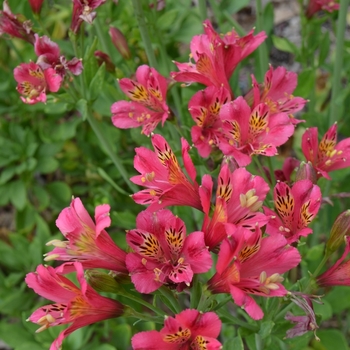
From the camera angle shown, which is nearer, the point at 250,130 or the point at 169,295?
the point at 169,295

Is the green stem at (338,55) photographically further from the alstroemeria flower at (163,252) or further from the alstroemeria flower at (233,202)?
the alstroemeria flower at (163,252)

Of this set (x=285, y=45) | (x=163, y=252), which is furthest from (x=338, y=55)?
(x=163, y=252)

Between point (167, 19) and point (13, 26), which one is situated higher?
point (13, 26)

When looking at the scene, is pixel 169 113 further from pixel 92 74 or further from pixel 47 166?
pixel 47 166

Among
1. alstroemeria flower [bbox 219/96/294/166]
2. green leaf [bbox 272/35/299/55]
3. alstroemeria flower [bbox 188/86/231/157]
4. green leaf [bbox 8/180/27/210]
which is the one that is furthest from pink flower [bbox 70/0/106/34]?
green leaf [bbox 8/180/27/210]

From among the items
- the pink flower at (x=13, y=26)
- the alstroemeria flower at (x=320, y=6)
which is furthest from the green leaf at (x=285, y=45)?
the pink flower at (x=13, y=26)

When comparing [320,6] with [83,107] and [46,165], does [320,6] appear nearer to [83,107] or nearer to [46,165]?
[83,107]

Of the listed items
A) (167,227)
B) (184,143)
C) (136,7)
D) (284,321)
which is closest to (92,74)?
(136,7)

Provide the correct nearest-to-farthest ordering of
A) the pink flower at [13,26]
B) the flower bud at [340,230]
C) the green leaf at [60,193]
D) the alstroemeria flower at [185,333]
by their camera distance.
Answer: the alstroemeria flower at [185,333]
the flower bud at [340,230]
the pink flower at [13,26]
the green leaf at [60,193]
